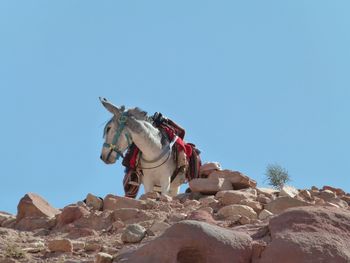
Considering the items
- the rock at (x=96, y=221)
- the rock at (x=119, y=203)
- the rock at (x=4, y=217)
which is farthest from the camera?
the rock at (x=4, y=217)

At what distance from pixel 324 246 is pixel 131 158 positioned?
28.4ft

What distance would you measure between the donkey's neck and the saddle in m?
0.25

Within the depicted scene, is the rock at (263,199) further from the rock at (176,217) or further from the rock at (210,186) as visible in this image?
the rock at (210,186)

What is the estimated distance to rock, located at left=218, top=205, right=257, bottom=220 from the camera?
7.21 metres

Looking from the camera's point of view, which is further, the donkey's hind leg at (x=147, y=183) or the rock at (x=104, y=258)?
the donkey's hind leg at (x=147, y=183)

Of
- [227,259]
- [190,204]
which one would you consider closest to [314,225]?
[227,259]

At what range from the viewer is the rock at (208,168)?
13.2m

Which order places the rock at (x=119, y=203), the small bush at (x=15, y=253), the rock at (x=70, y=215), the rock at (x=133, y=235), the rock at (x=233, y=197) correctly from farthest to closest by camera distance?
the rock at (x=119, y=203) < the rock at (x=233, y=197) < the rock at (x=70, y=215) < the rock at (x=133, y=235) < the small bush at (x=15, y=253)

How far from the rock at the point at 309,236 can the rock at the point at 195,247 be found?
0.67ft

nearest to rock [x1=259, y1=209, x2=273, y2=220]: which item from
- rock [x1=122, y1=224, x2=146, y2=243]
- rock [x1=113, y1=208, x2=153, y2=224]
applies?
rock [x1=113, y1=208, x2=153, y2=224]

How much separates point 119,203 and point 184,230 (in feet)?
11.2

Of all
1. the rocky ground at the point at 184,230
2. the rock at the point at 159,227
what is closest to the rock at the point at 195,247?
the rocky ground at the point at 184,230

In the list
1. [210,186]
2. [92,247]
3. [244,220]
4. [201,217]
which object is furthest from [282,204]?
[210,186]

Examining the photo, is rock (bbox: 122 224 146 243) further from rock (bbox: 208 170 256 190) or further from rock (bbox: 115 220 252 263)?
rock (bbox: 208 170 256 190)
